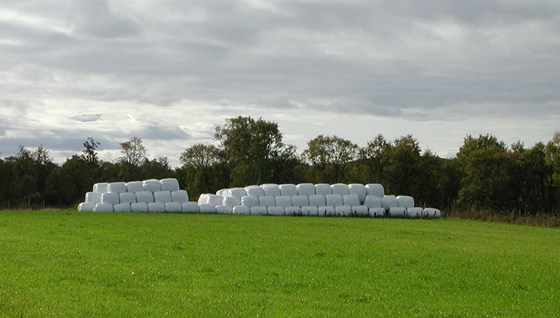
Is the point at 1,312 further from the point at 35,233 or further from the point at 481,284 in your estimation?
the point at 35,233

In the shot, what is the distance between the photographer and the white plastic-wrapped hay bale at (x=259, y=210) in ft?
132

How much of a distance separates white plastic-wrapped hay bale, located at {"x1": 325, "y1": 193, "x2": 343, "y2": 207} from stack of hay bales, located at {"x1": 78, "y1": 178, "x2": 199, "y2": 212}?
7.78 meters

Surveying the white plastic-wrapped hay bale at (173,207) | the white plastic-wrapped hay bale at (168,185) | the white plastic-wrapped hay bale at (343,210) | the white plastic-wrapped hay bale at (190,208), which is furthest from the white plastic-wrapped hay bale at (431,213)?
the white plastic-wrapped hay bale at (168,185)

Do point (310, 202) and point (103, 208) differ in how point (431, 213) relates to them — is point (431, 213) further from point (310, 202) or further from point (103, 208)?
point (103, 208)

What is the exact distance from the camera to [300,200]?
41.8 metres

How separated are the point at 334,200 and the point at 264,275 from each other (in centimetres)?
2862

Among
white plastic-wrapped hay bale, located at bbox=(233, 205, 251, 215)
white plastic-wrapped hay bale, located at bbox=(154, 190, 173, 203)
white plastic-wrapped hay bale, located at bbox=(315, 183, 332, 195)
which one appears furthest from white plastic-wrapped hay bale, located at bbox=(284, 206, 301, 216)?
white plastic-wrapped hay bale, located at bbox=(154, 190, 173, 203)

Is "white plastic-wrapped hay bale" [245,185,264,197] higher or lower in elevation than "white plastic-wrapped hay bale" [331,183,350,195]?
lower

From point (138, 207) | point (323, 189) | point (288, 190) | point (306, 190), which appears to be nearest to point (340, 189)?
point (323, 189)

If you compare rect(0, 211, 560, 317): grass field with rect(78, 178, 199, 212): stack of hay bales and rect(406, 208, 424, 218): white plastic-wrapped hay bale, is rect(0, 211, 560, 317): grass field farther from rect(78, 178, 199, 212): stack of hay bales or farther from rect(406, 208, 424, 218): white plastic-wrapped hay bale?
rect(406, 208, 424, 218): white plastic-wrapped hay bale

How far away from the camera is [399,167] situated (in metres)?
54.2

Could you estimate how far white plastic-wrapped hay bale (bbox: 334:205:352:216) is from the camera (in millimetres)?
41812

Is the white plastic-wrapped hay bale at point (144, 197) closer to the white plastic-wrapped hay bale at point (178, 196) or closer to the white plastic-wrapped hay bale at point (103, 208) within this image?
the white plastic-wrapped hay bale at point (178, 196)

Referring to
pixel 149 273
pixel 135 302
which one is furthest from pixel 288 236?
pixel 135 302
